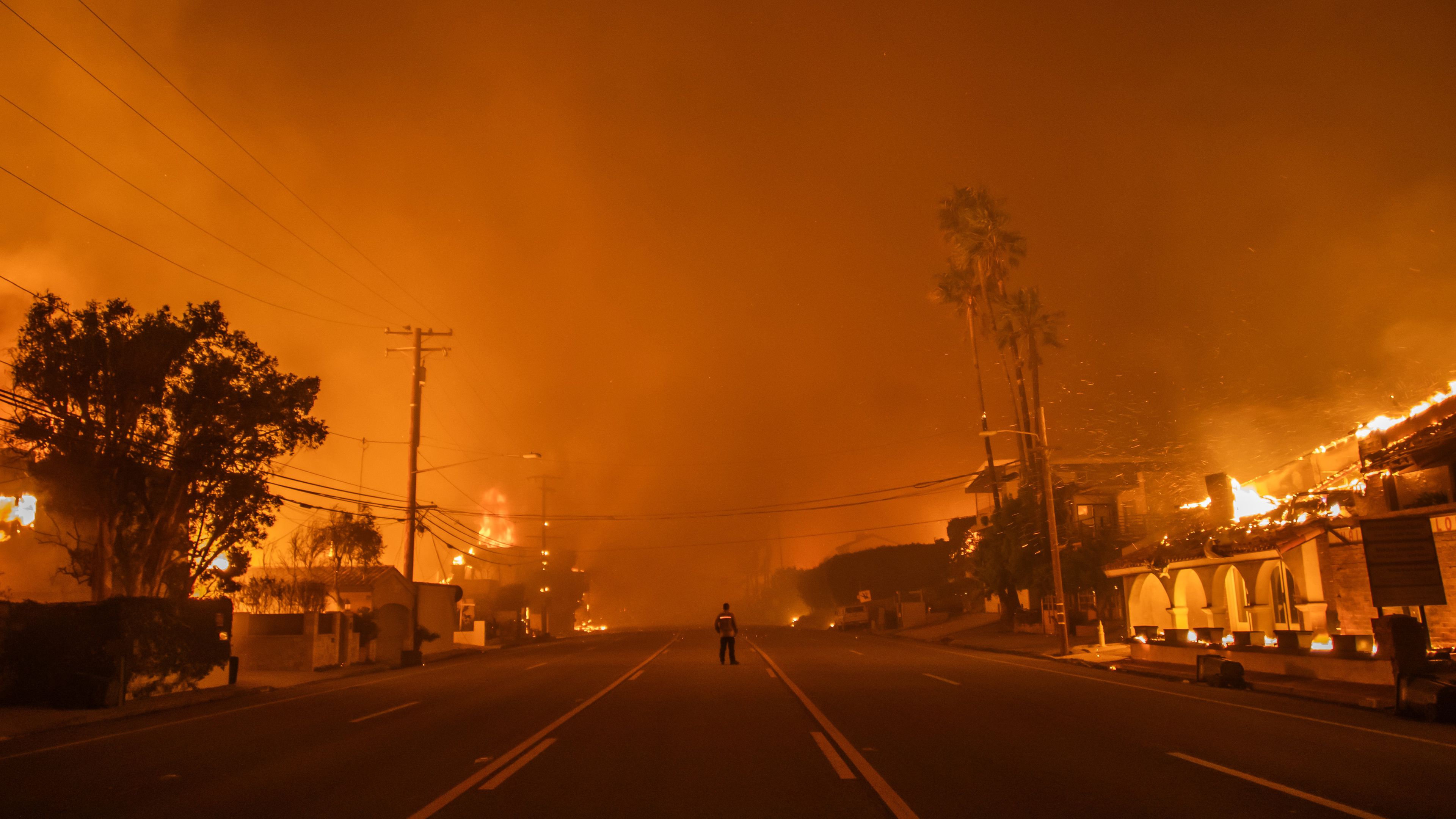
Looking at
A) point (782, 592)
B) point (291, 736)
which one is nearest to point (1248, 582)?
point (291, 736)

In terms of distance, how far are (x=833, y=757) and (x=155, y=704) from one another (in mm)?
16718

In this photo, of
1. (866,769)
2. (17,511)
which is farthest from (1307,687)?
(17,511)

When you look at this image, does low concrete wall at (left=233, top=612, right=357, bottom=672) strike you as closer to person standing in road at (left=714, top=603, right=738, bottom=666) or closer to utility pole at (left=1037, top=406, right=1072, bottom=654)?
person standing in road at (left=714, top=603, right=738, bottom=666)

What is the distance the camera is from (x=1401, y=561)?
16094mm

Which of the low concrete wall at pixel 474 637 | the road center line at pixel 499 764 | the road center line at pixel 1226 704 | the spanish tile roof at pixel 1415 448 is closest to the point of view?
the road center line at pixel 499 764

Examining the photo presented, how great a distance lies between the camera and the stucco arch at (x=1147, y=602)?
34844 millimetres

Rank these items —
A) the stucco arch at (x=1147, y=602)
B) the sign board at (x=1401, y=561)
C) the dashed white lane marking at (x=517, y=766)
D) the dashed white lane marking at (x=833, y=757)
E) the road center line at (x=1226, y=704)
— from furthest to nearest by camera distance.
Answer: the stucco arch at (x=1147, y=602) < the sign board at (x=1401, y=561) < the road center line at (x=1226, y=704) < the dashed white lane marking at (x=833, y=757) < the dashed white lane marking at (x=517, y=766)

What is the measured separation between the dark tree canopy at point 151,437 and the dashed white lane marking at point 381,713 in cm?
1089

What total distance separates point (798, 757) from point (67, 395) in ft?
67.9

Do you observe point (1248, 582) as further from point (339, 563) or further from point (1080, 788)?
point (339, 563)

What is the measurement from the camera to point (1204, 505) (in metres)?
35.1

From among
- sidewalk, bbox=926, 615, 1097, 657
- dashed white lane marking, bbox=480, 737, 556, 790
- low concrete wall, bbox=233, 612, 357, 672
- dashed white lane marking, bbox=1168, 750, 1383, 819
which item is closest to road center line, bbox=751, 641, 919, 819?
dashed white lane marking, bbox=480, 737, 556, 790

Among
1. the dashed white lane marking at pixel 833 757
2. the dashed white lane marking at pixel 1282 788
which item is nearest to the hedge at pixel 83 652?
the dashed white lane marking at pixel 833 757

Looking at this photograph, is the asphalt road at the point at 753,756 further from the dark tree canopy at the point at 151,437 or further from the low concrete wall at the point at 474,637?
the low concrete wall at the point at 474,637
